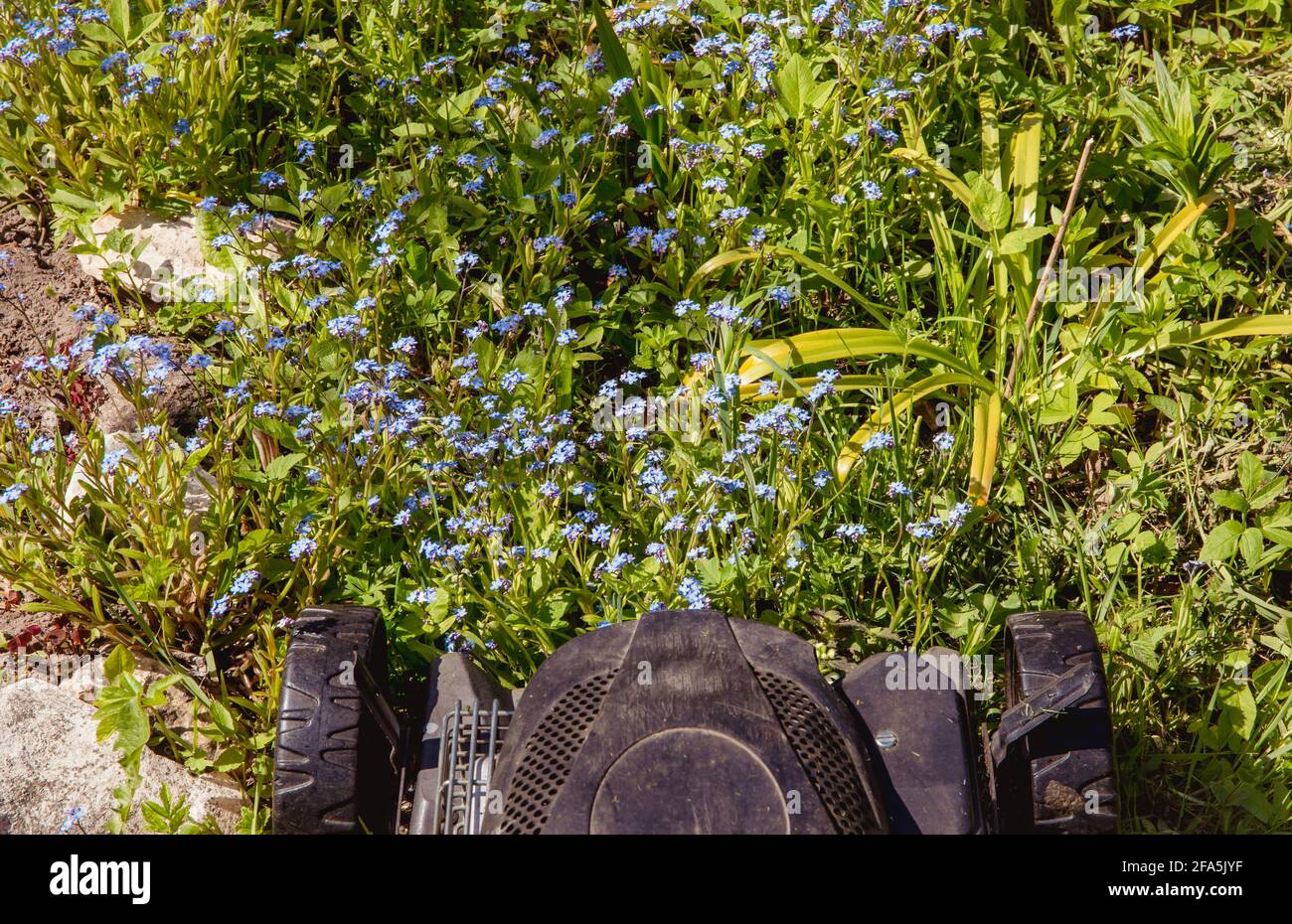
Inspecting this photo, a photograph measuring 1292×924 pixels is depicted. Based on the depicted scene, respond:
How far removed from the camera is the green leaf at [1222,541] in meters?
2.95

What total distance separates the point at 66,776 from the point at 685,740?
165 centimetres

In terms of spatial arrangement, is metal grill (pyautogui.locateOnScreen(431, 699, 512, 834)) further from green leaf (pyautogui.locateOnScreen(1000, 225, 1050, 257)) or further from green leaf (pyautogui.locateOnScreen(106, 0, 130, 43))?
green leaf (pyautogui.locateOnScreen(106, 0, 130, 43))

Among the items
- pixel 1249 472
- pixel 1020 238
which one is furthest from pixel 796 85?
pixel 1249 472

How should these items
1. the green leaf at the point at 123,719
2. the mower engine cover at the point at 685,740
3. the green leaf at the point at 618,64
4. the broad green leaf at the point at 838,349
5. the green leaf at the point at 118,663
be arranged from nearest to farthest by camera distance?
the mower engine cover at the point at 685,740 < the green leaf at the point at 123,719 < the green leaf at the point at 118,663 < the broad green leaf at the point at 838,349 < the green leaf at the point at 618,64

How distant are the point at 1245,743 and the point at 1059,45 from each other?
2.45 meters

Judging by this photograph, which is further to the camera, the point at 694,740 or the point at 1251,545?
the point at 1251,545

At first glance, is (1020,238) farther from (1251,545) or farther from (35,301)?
(35,301)

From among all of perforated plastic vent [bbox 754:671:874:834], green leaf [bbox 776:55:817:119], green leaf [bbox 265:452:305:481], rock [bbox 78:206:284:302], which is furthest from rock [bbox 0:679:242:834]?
green leaf [bbox 776:55:817:119]

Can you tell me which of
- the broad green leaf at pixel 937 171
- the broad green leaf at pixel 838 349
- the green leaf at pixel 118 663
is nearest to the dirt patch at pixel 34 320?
the green leaf at pixel 118 663

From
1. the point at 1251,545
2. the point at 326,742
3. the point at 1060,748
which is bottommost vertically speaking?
the point at 1060,748

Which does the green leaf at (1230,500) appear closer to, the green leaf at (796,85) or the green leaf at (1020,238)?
the green leaf at (1020,238)

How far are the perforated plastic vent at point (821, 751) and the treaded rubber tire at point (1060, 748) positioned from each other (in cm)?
46

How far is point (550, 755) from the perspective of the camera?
84.9 inches

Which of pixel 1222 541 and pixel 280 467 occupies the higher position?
pixel 280 467
